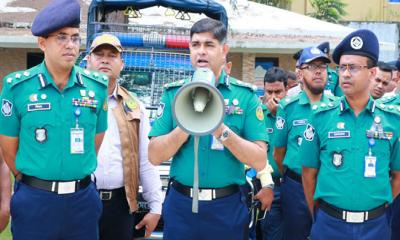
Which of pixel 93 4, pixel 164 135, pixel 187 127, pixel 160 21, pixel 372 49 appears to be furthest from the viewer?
pixel 160 21

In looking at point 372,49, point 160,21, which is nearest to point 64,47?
point 372,49

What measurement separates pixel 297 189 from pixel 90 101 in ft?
7.76

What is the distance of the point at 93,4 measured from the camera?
8.32m

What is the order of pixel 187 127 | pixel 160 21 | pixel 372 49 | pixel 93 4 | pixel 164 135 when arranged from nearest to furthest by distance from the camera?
pixel 187 127, pixel 164 135, pixel 372 49, pixel 93 4, pixel 160 21

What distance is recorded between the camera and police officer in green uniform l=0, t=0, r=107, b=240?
420 cm

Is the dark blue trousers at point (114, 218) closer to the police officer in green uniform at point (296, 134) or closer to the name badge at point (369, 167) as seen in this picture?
the police officer in green uniform at point (296, 134)

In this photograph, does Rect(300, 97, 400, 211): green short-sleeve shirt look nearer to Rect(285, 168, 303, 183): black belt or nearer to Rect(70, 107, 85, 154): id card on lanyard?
Rect(285, 168, 303, 183): black belt

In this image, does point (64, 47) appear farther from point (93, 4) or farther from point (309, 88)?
point (93, 4)

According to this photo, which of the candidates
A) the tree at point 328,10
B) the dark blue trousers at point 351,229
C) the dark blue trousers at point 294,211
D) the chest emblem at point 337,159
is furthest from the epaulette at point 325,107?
the tree at point 328,10

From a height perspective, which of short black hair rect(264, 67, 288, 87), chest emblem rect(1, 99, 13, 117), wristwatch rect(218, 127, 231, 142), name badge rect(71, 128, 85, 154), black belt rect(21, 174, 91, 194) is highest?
short black hair rect(264, 67, 288, 87)

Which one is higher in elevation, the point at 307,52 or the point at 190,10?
the point at 190,10

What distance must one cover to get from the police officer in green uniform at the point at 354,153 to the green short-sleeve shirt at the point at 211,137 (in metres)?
0.62

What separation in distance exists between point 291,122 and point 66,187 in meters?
2.55

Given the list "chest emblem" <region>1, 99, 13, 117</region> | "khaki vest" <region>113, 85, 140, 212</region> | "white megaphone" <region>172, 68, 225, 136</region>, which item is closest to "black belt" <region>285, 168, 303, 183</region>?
"khaki vest" <region>113, 85, 140, 212</region>
